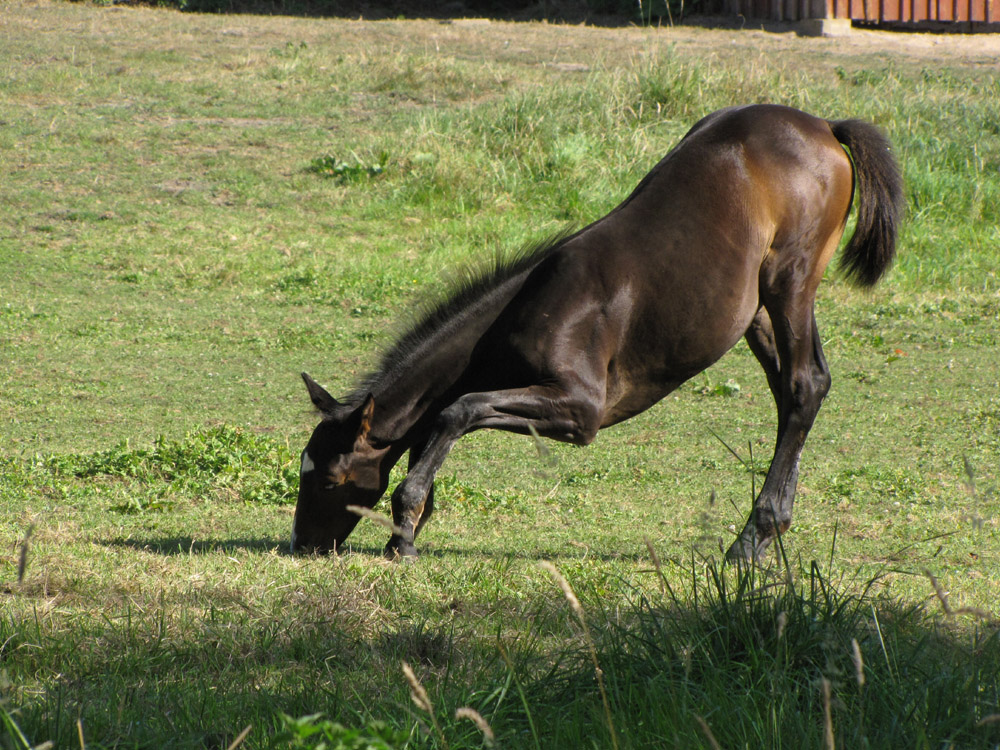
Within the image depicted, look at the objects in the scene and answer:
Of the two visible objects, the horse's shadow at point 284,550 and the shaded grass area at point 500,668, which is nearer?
the shaded grass area at point 500,668

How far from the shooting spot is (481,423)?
5.27 m

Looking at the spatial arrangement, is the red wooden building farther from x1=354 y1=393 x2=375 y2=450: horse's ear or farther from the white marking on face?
the white marking on face

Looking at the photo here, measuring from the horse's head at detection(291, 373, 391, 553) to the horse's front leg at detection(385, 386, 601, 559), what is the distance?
12.3 inches

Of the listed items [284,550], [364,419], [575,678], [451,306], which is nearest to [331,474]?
[364,419]

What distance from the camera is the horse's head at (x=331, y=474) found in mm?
5469

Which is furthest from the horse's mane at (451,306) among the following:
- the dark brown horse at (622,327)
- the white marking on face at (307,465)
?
the white marking on face at (307,465)

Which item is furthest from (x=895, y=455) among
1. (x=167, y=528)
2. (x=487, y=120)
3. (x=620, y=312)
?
(x=487, y=120)

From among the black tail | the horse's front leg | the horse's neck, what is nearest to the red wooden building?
the black tail

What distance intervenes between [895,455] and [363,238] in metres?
6.63

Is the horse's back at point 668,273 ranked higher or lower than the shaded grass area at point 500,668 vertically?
higher

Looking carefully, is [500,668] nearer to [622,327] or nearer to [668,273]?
[622,327]

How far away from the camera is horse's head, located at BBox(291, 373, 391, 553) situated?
215 inches

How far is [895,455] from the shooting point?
24.6ft

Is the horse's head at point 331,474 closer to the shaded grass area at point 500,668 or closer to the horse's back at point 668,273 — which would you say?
the horse's back at point 668,273
